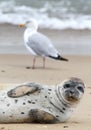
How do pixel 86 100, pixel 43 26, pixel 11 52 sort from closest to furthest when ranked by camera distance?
pixel 86 100 < pixel 11 52 < pixel 43 26

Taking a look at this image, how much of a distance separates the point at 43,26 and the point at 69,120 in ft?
32.7

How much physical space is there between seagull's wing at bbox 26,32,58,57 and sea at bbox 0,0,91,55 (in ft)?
4.42

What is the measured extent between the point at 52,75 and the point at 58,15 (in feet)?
24.1

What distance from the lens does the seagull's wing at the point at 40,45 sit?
11.5 meters

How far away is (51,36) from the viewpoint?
1453cm

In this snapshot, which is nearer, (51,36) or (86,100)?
(86,100)

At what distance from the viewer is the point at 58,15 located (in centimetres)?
1684

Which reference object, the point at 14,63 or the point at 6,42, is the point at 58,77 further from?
the point at 6,42

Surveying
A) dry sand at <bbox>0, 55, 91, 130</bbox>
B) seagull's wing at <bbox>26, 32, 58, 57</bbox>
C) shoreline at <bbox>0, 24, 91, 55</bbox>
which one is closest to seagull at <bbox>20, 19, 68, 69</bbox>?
seagull's wing at <bbox>26, 32, 58, 57</bbox>

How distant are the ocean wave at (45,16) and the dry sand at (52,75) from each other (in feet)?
11.2

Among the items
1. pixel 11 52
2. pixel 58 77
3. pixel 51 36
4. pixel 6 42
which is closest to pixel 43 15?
pixel 51 36

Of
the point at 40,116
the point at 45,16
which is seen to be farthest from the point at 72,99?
the point at 45,16

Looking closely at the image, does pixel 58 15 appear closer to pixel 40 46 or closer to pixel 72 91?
pixel 40 46

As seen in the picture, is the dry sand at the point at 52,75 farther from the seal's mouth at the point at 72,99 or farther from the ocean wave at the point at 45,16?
the ocean wave at the point at 45,16
